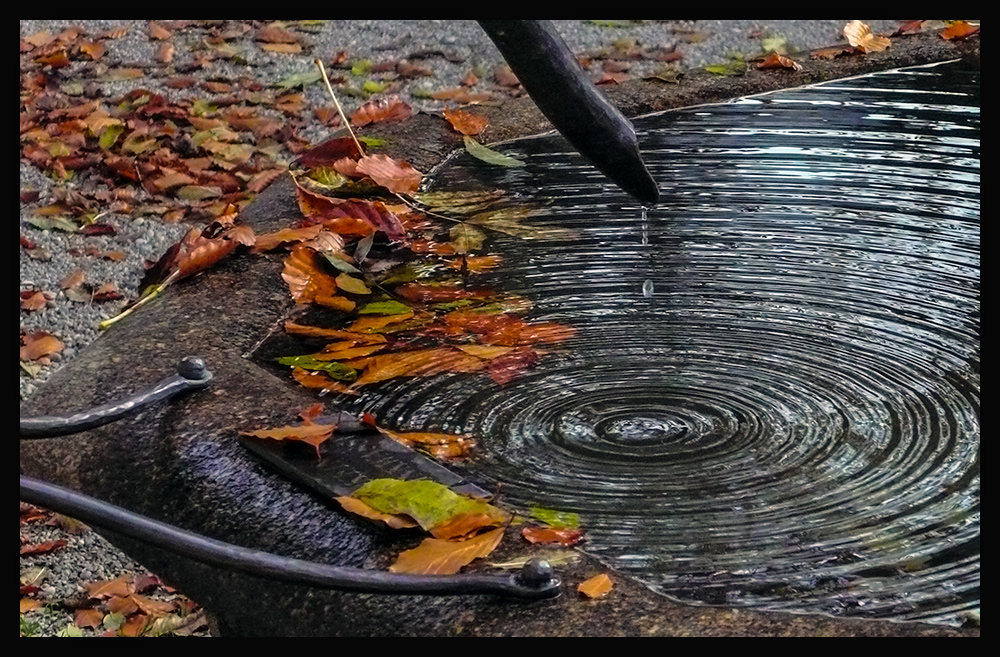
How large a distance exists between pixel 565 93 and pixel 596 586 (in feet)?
1.76

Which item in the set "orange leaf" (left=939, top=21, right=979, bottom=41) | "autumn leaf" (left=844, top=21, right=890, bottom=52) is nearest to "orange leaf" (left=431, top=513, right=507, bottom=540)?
"autumn leaf" (left=844, top=21, right=890, bottom=52)

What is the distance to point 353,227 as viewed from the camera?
7.80 ft

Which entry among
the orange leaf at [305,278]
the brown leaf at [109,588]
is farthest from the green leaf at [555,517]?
the brown leaf at [109,588]

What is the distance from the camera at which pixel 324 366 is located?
6.17 feet

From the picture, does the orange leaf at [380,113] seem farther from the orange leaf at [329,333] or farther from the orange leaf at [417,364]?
the orange leaf at [417,364]

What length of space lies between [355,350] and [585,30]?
14.1 feet

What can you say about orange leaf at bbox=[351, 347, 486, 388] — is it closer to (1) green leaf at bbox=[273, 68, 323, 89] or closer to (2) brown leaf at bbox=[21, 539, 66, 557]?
(2) brown leaf at bbox=[21, 539, 66, 557]

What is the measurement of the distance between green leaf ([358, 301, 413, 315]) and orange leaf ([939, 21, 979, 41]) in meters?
2.12

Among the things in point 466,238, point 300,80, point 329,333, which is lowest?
point 329,333

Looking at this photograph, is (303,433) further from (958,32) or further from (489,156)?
(958,32)

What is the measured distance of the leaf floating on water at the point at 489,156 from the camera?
2836 millimetres

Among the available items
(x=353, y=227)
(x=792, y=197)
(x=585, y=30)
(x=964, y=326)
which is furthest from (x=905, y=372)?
(x=585, y=30)

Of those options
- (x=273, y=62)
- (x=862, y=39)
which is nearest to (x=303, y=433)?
(x=862, y=39)

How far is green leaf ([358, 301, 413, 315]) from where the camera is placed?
81.1 inches
